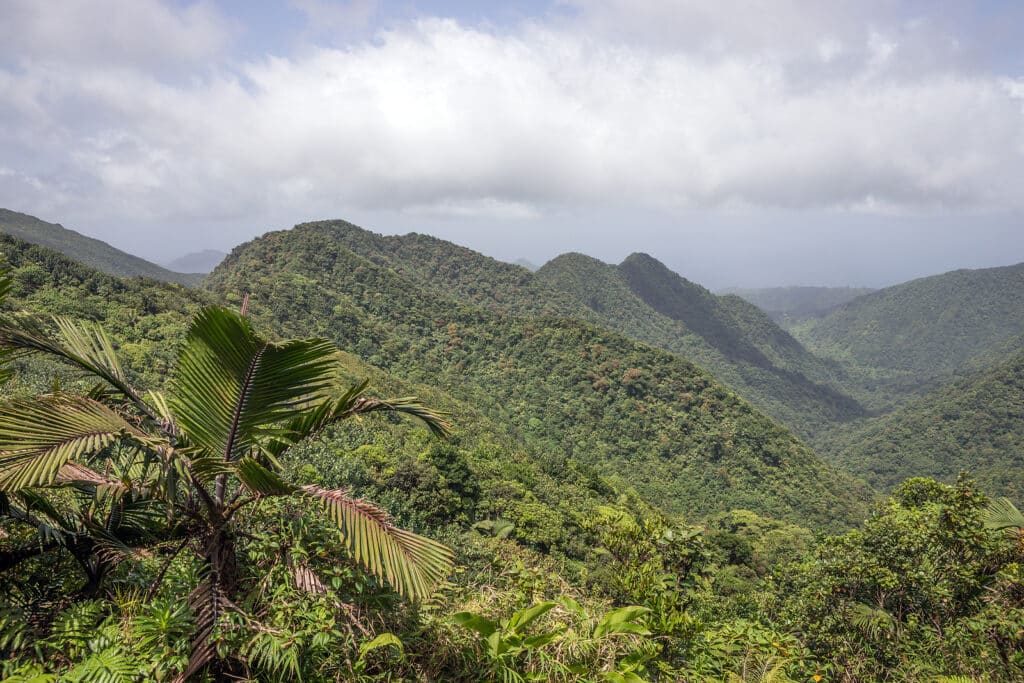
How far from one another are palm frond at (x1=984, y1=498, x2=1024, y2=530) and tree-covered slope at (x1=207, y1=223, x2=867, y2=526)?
20113mm

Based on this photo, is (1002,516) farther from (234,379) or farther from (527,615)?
(234,379)

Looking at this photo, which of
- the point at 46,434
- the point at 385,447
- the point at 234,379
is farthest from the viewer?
the point at 385,447

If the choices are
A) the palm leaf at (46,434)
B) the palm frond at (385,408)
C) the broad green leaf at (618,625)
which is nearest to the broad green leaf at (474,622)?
the broad green leaf at (618,625)

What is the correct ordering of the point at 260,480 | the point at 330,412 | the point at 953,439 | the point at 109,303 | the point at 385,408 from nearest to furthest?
1. the point at 260,480
2. the point at 330,412
3. the point at 385,408
4. the point at 109,303
5. the point at 953,439

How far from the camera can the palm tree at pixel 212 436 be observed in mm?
2125

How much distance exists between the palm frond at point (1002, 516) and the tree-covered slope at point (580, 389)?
2011cm

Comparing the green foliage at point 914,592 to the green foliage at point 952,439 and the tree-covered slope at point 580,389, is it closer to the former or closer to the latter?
the tree-covered slope at point 580,389

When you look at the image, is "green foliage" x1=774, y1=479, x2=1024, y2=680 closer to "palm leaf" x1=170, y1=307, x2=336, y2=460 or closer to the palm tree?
the palm tree

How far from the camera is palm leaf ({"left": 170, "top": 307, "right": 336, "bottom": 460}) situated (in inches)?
89.3

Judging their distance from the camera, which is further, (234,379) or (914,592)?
(914,592)

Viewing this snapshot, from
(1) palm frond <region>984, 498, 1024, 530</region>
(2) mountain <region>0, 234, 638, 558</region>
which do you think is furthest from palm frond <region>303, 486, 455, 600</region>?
(1) palm frond <region>984, 498, 1024, 530</region>

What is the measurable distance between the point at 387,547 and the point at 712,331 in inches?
4016

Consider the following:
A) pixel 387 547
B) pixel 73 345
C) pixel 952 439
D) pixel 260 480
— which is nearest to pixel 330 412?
pixel 260 480

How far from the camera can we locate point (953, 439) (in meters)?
52.2
